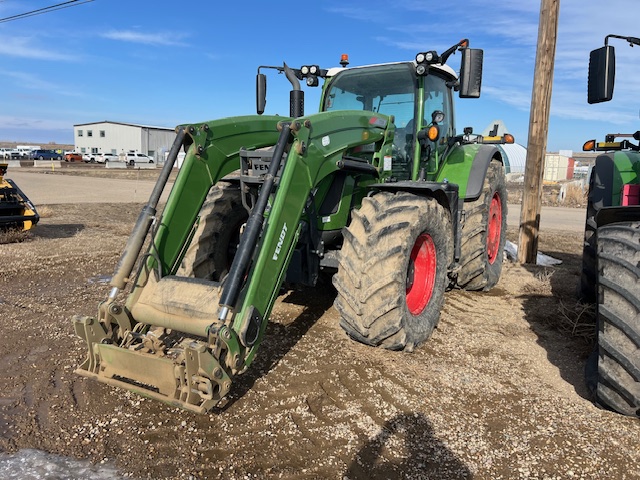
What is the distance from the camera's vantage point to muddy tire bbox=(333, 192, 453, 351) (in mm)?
3732

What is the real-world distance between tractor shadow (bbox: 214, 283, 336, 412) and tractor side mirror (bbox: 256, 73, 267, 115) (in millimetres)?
2118

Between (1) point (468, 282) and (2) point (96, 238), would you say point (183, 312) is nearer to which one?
(1) point (468, 282)

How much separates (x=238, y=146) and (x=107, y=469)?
2.72m

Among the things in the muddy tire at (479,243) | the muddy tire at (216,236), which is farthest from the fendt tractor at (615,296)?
the muddy tire at (216,236)

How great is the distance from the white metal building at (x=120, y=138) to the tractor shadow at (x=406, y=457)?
66079 millimetres

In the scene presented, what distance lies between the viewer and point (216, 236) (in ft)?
16.0

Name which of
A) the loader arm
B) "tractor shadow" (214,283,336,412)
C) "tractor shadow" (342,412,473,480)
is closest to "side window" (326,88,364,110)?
the loader arm

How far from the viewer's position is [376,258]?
12.3 feet

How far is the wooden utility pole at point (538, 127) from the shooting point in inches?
279

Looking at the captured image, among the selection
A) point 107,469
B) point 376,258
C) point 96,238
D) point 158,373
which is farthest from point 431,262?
point 96,238

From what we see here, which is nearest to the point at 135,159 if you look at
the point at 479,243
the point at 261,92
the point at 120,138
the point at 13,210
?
the point at 120,138

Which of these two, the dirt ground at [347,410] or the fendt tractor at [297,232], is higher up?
the fendt tractor at [297,232]

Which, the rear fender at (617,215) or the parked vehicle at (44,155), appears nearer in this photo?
the rear fender at (617,215)

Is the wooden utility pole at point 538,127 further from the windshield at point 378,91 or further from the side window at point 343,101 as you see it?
the side window at point 343,101
